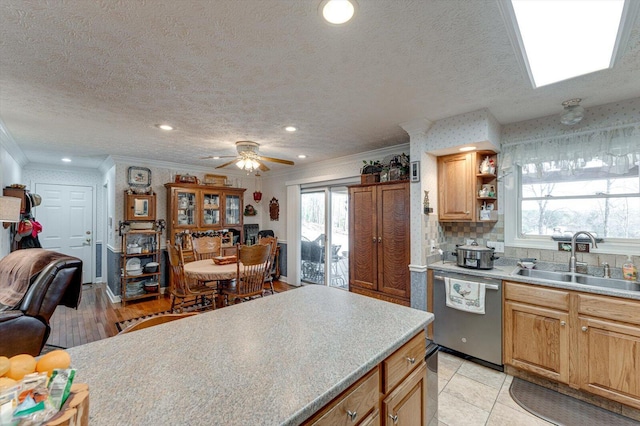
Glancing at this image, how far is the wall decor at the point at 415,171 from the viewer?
290 cm

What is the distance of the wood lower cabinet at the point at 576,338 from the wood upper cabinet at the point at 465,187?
0.80 metres

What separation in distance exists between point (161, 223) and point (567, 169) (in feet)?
18.1

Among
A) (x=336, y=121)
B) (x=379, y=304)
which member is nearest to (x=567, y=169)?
(x=336, y=121)

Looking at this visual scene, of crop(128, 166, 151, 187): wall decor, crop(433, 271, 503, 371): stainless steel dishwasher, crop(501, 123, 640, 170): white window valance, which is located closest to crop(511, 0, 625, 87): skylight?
crop(501, 123, 640, 170): white window valance

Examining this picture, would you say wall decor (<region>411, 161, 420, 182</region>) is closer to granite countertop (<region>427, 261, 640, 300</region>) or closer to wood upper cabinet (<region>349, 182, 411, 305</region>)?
wood upper cabinet (<region>349, 182, 411, 305</region>)

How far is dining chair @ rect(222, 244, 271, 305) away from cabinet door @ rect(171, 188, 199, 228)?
6.32ft

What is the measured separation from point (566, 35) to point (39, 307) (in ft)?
14.0

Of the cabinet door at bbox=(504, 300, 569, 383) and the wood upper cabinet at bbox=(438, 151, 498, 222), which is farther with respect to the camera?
the wood upper cabinet at bbox=(438, 151, 498, 222)

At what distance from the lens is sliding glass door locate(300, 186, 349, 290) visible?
474 centimetres

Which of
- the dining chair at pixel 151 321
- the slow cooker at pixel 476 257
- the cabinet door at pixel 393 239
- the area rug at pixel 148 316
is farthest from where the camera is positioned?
the area rug at pixel 148 316

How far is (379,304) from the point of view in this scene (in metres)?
1.55

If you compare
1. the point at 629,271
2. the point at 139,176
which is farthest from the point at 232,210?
the point at 629,271

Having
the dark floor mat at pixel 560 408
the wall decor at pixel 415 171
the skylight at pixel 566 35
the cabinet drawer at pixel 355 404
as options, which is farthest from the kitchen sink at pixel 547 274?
the cabinet drawer at pixel 355 404

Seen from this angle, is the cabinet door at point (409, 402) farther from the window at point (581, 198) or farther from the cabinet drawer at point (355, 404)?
the window at point (581, 198)
